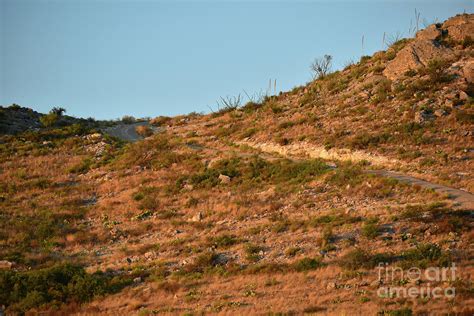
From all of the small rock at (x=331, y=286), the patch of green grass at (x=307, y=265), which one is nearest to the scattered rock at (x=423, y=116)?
the patch of green grass at (x=307, y=265)

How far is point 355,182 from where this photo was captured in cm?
2453

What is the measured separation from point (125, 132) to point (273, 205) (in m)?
33.0

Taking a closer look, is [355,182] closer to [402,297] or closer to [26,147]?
[402,297]

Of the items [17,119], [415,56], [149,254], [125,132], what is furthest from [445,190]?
[17,119]

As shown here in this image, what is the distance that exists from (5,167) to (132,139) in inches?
522

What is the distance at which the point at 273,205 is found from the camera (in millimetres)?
24281

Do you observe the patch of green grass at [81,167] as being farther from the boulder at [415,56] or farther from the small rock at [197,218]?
the boulder at [415,56]

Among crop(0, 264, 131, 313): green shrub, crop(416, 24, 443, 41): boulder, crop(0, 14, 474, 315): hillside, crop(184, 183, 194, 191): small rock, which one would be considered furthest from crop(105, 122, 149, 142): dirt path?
crop(0, 264, 131, 313): green shrub

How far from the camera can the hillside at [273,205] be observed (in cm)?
A: 1598

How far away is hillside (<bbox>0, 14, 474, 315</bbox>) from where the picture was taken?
52.4ft

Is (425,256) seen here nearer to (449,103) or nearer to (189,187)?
(189,187)

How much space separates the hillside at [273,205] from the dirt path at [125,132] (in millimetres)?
4011

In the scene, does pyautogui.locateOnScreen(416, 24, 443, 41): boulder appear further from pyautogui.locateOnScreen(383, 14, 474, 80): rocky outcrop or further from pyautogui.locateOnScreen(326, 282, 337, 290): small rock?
pyautogui.locateOnScreen(326, 282, 337, 290): small rock

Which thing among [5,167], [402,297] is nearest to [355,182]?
[402,297]
